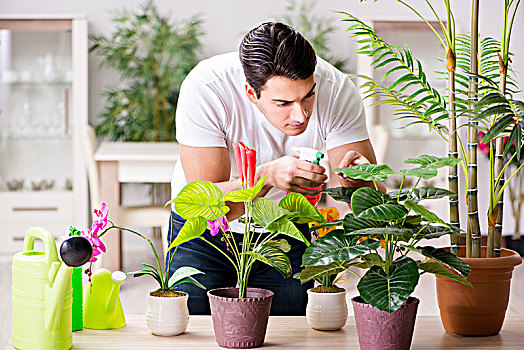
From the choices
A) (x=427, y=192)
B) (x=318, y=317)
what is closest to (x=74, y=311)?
(x=318, y=317)

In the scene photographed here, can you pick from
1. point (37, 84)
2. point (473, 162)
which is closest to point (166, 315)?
point (473, 162)

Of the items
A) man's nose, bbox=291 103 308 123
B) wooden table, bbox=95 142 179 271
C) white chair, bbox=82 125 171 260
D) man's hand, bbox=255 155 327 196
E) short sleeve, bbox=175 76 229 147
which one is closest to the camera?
man's hand, bbox=255 155 327 196

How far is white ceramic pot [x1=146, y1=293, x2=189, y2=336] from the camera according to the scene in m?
1.38

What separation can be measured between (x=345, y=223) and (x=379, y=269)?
12cm

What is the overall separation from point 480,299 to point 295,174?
49 centimetres

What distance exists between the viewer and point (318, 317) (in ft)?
4.75

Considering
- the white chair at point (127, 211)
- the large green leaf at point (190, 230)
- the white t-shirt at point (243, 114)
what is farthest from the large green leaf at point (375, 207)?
the white chair at point (127, 211)

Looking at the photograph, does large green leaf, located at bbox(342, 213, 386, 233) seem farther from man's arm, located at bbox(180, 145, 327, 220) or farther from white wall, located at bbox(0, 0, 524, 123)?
white wall, located at bbox(0, 0, 524, 123)

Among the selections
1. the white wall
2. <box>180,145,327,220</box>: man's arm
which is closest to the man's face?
<box>180,145,327,220</box>: man's arm

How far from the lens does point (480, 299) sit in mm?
1438

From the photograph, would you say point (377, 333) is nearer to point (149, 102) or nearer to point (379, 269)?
point (379, 269)

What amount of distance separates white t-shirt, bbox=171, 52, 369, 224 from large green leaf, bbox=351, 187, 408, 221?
2.09ft

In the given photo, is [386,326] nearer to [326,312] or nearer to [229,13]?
[326,312]

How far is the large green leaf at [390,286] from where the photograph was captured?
117 cm
